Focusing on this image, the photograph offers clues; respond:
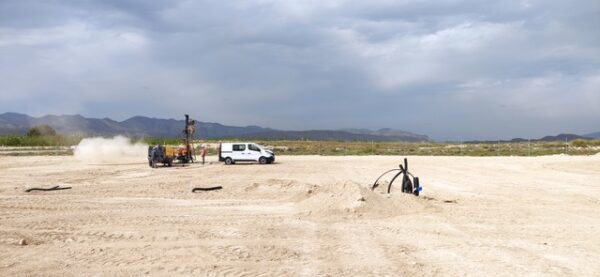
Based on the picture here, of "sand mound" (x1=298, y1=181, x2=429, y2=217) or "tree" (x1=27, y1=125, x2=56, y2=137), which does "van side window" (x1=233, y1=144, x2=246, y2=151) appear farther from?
"tree" (x1=27, y1=125, x2=56, y2=137)

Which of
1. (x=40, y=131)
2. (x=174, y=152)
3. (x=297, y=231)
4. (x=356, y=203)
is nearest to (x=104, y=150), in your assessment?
(x=174, y=152)

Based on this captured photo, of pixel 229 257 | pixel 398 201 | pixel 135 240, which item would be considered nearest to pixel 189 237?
pixel 135 240

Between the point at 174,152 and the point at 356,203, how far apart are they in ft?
85.4

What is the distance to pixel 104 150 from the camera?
51.7m

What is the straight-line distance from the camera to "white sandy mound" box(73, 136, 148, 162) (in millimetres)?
49750

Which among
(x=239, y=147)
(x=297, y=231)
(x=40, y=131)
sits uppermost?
(x=40, y=131)

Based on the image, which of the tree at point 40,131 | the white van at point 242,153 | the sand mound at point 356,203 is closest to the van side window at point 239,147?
the white van at point 242,153

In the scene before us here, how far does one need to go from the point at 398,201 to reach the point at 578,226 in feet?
16.3

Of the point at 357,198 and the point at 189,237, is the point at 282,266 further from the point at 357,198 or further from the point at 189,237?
the point at 357,198

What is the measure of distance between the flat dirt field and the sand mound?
2.2 inches

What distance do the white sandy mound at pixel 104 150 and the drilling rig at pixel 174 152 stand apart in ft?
32.3

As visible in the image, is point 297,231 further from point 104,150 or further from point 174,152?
point 104,150

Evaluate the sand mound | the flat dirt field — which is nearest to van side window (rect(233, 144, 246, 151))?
the flat dirt field

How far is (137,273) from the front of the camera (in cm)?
934
